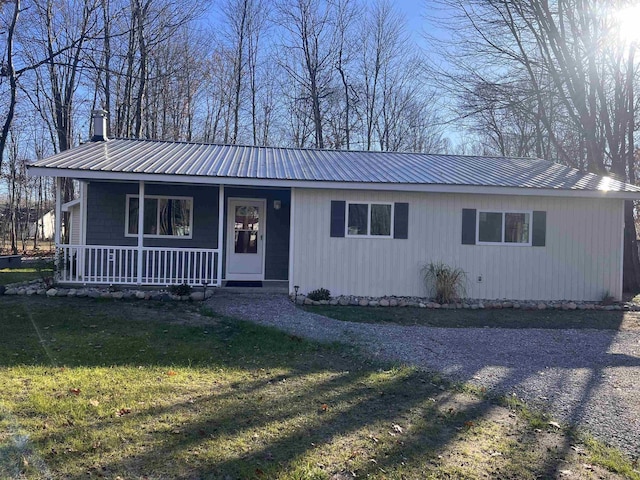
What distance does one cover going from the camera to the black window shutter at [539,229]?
10773mm

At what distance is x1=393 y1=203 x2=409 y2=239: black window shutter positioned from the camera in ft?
34.5

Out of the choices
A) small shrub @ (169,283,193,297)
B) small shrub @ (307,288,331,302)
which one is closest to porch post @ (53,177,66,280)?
small shrub @ (169,283,193,297)

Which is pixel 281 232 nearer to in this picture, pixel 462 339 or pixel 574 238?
pixel 462 339

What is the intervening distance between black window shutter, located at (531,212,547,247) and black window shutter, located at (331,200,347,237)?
441cm

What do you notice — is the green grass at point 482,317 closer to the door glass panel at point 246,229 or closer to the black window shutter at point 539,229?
the black window shutter at point 539,229

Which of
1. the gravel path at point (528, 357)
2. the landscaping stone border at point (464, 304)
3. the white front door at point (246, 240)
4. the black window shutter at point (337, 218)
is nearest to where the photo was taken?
the gravel path at point (528, 357)

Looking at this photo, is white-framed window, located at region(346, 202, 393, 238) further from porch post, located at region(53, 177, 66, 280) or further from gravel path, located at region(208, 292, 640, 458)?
porch post, located at region(53, 177, 66, 280)

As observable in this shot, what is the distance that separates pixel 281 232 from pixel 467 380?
7534mm

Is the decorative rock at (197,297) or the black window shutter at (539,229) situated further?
the black window shutter at (539,229)

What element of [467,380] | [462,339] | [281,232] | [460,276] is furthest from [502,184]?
[467,380]

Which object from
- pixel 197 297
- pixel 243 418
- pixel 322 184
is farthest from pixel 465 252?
pixel 243 418

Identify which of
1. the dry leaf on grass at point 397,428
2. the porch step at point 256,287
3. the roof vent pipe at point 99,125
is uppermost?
the roof vent pipe at point 99,125

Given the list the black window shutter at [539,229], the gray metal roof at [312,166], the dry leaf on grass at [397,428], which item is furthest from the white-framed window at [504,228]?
the dry leaf on grass at [397,428]

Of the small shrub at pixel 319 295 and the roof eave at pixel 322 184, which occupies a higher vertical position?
the roof eave at pixel 322 184
